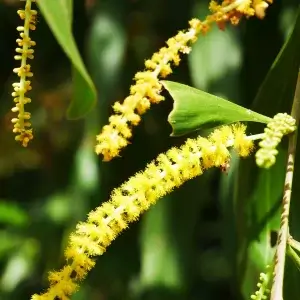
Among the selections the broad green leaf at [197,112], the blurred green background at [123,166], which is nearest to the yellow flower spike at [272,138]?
the broad green leaf at [197,112]

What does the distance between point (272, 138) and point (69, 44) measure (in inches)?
9.1

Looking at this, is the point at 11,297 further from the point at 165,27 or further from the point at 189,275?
the point at 165,27

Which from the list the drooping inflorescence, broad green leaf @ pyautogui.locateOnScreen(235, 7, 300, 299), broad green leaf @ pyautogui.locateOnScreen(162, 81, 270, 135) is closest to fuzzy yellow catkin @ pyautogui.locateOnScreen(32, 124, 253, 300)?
broad green leaf @ pyautogui.locateOnScreen(162, 81, 270, 135)

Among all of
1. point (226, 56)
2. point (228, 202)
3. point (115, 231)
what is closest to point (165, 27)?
point (226, 56)

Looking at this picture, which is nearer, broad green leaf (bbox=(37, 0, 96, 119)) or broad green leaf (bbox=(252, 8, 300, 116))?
broad green leaf (bbox=(37, 0, 96, 119))

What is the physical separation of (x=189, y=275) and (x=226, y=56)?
419 mm

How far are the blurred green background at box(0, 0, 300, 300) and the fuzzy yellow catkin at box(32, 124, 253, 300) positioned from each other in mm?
268

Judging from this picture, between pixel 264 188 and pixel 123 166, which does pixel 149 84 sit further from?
pixel 123 166

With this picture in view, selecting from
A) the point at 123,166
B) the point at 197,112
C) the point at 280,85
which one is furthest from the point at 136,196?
the point at 123,166

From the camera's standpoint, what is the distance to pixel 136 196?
0.76m

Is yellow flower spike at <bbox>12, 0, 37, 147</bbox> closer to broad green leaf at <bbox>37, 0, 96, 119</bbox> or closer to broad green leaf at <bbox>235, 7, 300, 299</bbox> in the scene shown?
broad green leaf at <bbox>37, 0, 96, 119</bbox>

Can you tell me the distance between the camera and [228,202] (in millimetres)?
1347

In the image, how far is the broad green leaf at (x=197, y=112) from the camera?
746 millimetres

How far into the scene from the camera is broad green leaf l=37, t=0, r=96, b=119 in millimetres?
583
